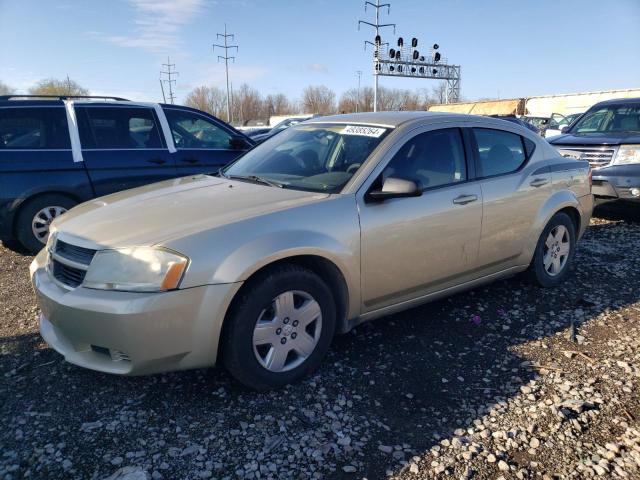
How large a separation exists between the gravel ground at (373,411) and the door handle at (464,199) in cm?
100

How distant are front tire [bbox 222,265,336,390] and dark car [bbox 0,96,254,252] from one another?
3.92 metres

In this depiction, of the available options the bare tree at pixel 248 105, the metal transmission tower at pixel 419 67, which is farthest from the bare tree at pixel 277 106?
the metal transmission tower at pixel 419 67

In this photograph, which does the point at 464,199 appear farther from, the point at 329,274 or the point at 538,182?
the point at 329,274

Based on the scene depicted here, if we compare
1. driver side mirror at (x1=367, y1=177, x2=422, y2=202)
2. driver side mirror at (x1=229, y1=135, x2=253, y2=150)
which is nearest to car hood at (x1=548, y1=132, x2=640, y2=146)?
driver side mirror at (x1=229, y1=135, x2=253, y2=150)

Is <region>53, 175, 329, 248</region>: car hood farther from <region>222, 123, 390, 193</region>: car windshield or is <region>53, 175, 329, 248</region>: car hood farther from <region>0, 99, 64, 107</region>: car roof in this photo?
<region>0, 99, 64, 107</region>: car roof

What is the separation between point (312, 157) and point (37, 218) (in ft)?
11.9

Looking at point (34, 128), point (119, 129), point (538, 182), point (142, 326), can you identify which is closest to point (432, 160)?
point (538, 182)

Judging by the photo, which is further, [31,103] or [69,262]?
[31,103]

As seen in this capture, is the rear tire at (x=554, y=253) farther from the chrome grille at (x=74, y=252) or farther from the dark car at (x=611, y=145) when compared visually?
the chrome grille at (x=74, y=252)

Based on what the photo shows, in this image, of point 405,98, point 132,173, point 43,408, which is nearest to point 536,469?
point 43,408

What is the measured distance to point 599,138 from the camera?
25.6 feet

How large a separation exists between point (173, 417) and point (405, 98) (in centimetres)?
8405

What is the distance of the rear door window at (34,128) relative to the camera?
562 cm

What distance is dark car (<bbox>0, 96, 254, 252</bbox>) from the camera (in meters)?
5.60
